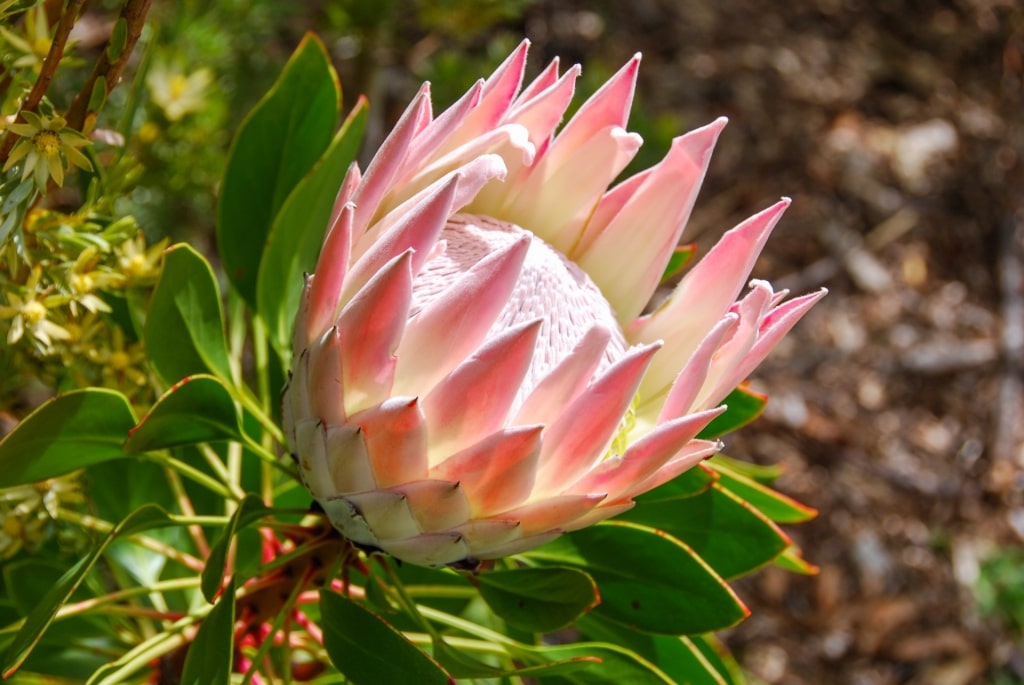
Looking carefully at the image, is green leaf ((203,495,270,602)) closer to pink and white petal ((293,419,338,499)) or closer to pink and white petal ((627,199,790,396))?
pink and white petal ((293,419,338,499))

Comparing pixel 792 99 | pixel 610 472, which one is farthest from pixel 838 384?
pixel 610 472

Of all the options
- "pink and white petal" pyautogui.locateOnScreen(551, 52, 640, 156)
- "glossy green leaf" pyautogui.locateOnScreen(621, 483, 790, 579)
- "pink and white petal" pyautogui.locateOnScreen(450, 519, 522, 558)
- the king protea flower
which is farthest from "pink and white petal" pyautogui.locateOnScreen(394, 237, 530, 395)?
"glossy green leaf" pyautogui.locateOnScreen(621, 483, 790, 579)

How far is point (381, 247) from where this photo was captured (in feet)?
2.66

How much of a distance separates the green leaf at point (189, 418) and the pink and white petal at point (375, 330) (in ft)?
0.59

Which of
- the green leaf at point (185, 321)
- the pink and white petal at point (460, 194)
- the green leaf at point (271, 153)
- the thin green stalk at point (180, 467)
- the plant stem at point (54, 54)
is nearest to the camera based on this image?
the plant stem at point (54, 54)

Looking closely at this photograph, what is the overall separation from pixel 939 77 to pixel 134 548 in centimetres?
354

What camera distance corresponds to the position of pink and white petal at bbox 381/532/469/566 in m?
0.85

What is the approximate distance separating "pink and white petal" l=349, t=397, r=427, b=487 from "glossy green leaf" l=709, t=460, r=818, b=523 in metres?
0.52

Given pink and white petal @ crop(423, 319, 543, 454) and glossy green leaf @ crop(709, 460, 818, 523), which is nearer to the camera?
pink and white petal @ crop(423, 319, 543, 454)

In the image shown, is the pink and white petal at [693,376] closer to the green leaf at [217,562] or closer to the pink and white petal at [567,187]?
the pink and white petal at [567,187]

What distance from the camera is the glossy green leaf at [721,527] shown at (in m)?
1.11

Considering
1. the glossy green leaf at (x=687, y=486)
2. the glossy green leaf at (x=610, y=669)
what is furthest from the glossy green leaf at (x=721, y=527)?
the glossy green leaf at (x=610, y=669)

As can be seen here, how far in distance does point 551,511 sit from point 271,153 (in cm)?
59

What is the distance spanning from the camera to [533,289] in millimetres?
919
